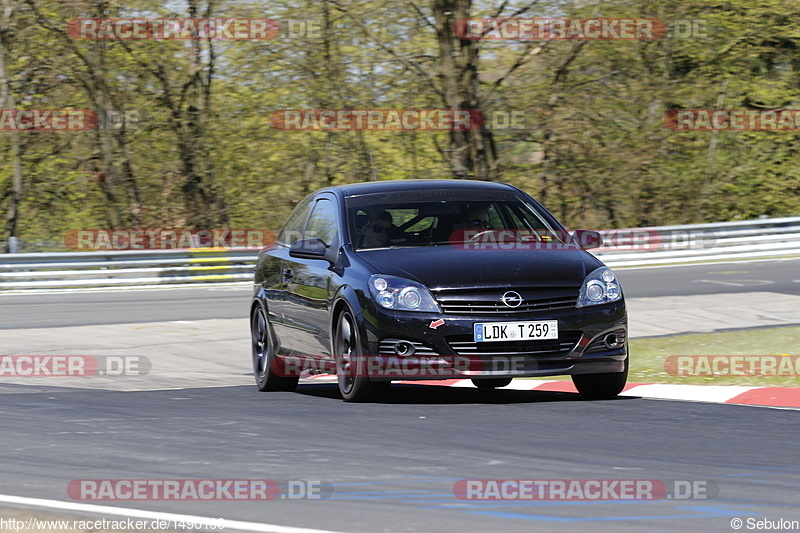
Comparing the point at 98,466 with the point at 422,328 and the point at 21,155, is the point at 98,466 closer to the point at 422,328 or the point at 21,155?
the point at 422,328

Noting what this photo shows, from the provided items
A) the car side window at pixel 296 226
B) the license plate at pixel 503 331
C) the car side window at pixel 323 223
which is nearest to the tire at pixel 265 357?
the car side window at pixel 296 226

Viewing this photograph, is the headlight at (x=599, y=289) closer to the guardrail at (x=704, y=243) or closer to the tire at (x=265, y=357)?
the tire at (x=265, y=357)

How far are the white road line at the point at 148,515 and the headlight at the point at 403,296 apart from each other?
3224 millimetres

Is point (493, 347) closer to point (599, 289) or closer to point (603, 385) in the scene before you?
point (599, 289)

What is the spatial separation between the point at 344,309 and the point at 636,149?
989 inches

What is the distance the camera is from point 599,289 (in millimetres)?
8641

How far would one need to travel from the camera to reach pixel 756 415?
814 cm

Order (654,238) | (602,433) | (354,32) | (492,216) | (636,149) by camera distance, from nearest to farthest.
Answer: (602,433)
(492,216)
(654,238)
(354,32)
(636,149)

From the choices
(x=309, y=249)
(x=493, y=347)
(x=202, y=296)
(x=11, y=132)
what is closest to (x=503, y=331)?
(x=493, y=347)

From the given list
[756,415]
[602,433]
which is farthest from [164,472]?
[756,415]

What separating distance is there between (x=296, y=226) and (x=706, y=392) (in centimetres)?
352

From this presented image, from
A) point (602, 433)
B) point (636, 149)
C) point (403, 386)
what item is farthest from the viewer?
point (636, 149)

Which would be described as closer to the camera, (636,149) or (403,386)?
(403,386)

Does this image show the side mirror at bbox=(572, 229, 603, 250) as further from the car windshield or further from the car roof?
the car roof
